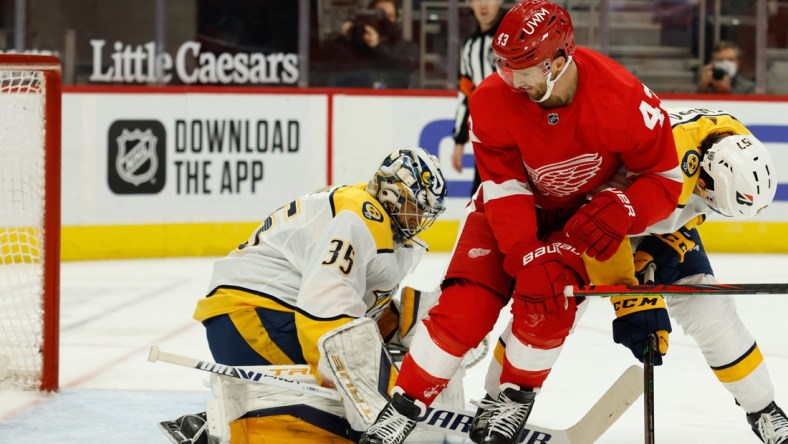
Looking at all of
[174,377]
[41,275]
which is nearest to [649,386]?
[174,377]

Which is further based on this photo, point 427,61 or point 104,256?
point 427,61

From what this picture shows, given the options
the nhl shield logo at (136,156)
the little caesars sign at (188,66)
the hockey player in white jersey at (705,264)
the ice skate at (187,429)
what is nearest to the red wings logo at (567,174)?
the hockey player in white jersey at (705,264)

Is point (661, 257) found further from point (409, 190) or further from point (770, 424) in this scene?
point (409, 190)

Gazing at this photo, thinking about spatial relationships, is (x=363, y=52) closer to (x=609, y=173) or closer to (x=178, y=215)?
(x=178, y=215)

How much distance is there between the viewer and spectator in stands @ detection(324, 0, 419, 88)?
6836 mm

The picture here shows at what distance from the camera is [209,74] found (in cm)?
657

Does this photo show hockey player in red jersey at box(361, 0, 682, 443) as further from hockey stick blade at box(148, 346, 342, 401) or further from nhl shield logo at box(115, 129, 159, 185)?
nhl shield logo at box(115, 129, 159, 185)

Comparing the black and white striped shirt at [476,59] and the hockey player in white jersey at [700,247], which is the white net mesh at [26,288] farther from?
the black and white striped shirt at [476,59]

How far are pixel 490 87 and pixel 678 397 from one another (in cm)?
135

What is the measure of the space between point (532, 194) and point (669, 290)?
1.11 ft

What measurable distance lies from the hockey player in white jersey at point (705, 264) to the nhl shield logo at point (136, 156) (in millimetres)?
3790

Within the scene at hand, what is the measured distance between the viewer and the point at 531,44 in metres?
2.29

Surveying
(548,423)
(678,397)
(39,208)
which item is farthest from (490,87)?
(39,208)

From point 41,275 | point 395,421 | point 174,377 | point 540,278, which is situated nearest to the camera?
→ point 540,278
